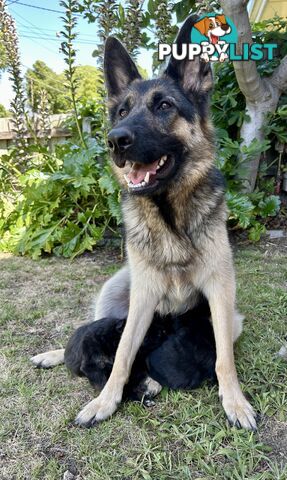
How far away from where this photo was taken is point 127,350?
206 cm

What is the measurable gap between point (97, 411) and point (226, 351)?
2.41 ft

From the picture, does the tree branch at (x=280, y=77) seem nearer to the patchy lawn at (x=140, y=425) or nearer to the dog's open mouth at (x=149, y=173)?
the patchy lawn at (x=140, y=425)

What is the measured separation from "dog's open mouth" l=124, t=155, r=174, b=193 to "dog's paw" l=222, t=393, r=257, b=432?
45.5 inches

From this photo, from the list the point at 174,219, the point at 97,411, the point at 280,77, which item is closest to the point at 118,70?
the point at 174,219

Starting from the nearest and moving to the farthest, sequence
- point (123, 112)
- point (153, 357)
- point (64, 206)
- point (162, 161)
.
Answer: point (162, 161)
point (153, 357)
point (123, 112)
point (64, 206)

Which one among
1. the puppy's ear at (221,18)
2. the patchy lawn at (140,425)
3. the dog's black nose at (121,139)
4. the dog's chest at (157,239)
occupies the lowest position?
the patchy lawn at (140,425)

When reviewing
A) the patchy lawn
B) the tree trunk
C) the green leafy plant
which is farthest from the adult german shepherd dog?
the tree trunk

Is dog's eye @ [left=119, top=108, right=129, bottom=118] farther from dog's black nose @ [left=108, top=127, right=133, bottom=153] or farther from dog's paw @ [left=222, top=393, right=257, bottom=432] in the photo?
dog's paw @ [left=222, top=393, right=257, bottom=432]

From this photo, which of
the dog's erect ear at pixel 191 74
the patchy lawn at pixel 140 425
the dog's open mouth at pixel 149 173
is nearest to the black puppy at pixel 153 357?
the patchy lawn at pixel 140 425

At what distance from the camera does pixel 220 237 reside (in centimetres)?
213

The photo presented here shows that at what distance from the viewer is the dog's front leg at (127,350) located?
6.14ft

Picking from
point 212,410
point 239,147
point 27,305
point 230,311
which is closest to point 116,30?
point 239,147

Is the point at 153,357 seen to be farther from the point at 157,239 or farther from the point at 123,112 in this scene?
the point at 123,112

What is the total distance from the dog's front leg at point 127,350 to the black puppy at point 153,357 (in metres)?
0.10
